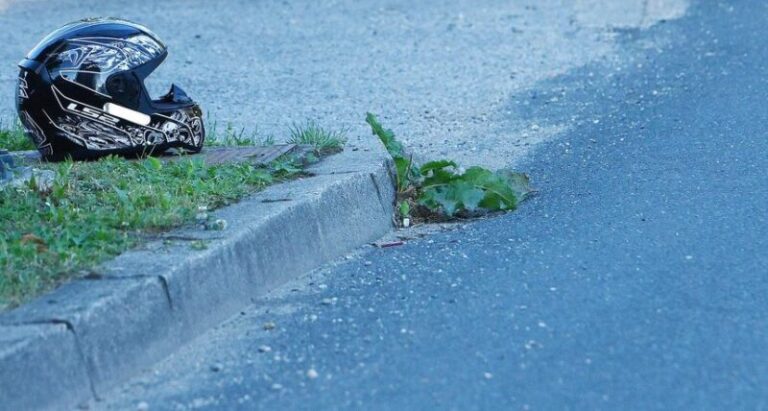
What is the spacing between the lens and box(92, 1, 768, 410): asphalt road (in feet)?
12.1

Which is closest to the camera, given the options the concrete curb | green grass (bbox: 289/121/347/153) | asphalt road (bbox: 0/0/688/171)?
the concrete curb

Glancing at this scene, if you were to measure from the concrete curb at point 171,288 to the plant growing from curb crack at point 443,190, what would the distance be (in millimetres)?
258

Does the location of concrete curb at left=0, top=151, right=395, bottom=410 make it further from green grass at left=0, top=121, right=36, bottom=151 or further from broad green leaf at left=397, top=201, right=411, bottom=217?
green grass at left=0, top=121, right=36, bottom=151

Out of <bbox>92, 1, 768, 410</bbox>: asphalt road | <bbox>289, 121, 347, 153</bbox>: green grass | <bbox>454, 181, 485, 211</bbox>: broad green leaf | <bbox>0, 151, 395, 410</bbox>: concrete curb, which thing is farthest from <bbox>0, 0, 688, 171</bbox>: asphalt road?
<bbox>0, 151, 395, 410</bbox>: concrete curb

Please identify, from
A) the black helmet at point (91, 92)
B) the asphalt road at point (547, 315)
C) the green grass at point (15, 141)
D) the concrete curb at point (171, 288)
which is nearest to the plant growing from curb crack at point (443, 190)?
the asphalt road at point (547, 315)

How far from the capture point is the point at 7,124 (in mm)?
7660

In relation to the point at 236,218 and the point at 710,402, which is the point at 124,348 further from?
the point at 710,402

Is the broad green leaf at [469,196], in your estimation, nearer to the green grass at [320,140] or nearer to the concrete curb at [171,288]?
the concrete curb at [171,288]

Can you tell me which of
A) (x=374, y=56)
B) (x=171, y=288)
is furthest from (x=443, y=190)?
(x=374, y=56)

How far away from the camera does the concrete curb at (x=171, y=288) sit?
3.60m

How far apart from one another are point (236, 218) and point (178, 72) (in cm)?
537

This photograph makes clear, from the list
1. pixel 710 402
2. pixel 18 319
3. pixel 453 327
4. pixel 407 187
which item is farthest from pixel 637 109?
pixel 18 319

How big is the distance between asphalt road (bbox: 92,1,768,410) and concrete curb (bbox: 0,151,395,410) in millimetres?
96

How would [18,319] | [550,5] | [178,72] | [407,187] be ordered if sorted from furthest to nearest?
[550,5], [178,72], [407,187], [18,319]
